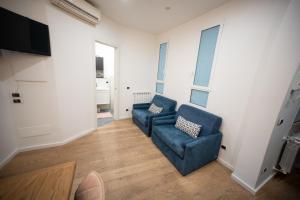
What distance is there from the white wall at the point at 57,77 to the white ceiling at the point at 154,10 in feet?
1.40

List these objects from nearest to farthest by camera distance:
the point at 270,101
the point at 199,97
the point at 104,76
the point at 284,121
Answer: the point at 270,101 < the point at 284,121 < the point at 199,97 < the point at 104,76

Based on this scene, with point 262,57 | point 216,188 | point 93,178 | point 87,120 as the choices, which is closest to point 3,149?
point 87,120

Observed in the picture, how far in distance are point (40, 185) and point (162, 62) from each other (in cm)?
364

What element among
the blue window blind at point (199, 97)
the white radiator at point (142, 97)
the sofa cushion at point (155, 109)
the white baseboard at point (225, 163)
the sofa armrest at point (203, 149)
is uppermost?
the blue window blind at point (199, 97)

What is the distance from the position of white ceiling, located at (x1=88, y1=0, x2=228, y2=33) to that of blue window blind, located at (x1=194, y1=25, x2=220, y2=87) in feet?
1.41

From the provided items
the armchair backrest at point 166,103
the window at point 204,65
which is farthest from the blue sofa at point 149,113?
the window at point 204,65

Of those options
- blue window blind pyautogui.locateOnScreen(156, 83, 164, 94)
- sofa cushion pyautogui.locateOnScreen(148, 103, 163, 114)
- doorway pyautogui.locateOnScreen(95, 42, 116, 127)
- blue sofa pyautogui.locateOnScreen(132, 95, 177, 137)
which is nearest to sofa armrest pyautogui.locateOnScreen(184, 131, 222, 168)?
blue sofa pyautogui.locateOnScreen(132, 95, 177, 137)

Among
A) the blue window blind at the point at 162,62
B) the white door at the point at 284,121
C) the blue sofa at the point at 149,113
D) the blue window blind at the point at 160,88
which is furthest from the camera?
the blue window blind at the point at 160,88

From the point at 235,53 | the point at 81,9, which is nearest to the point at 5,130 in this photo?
the point at 81,9

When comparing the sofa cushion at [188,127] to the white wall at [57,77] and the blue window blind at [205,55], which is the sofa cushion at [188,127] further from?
the white wall at [57,77]

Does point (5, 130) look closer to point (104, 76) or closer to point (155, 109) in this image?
point (155, 109)

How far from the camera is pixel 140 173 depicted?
1874mm

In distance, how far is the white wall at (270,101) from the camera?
1.31 m

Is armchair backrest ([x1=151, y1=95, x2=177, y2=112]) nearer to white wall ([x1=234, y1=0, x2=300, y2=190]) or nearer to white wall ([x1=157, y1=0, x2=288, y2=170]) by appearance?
white wall ([x1=157, y1=0, x2=288, y2=170])
